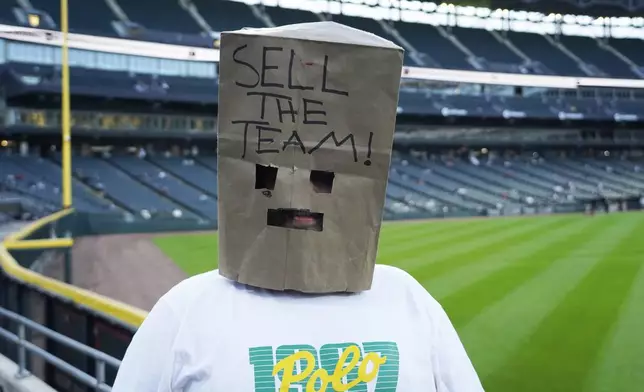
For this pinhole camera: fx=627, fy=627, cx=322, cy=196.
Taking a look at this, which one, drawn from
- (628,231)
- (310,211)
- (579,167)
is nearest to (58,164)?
(628,231)

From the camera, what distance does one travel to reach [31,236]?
1098 cm

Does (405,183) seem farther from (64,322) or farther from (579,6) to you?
(64,322)

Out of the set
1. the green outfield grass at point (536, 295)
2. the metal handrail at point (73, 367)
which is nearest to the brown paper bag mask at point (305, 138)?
the metal handrail at point (73, 367)

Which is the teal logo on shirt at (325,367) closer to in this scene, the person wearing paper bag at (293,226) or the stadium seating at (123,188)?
the person wearing paper bag at (293,226)

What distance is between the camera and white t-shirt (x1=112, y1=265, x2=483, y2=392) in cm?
150

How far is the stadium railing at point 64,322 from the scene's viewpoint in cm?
387

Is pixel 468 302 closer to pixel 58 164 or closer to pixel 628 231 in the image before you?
pixel 628 231

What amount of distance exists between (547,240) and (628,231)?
451 cm

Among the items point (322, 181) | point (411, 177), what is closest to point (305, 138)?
point (322, 181)

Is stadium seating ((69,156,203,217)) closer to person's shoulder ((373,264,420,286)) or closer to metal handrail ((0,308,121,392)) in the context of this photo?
metal handrail ((0,308,121,392))

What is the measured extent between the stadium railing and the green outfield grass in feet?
13.0

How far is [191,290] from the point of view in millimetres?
1608

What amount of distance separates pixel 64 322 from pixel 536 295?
8.33 meters

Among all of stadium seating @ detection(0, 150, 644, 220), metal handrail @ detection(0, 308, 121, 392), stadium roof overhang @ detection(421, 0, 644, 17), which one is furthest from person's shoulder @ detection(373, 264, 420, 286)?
stadium roof overhang @ detection(421, 0, 644, 17)
